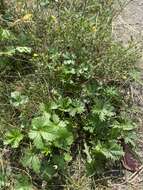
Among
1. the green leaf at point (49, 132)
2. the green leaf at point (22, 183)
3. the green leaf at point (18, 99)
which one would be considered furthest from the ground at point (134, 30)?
the green leaf at point (18, 99)

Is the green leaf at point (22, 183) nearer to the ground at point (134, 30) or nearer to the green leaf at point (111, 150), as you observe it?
the green leaf at point (111, 150)

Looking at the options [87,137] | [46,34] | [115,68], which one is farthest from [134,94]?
[46,34]

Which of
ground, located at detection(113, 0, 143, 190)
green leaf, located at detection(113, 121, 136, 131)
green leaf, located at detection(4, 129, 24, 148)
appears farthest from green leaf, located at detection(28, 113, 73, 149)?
ground, located at detection(113, 0, 143, 190)

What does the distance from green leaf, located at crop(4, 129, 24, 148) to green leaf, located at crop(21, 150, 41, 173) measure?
0.27 ft

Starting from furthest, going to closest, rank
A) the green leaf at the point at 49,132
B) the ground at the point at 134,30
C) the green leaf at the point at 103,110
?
1. the ground at the point at 134,30
2. the green leaf at the point at 103,110
3. the green leaf at the point at 49,132

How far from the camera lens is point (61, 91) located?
2766 mm

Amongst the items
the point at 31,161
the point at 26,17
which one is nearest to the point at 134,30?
the point at 26,17

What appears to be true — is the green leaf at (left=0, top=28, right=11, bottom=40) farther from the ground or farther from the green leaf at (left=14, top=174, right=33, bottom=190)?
the green leaf at (left=14, top=174, right=33, bottom=190)

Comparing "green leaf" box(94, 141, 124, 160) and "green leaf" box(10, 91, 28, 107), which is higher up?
"green leaf" box(10, 91, 28, 107)

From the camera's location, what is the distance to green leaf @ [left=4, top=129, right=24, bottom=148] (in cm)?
257

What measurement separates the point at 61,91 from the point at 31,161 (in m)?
0.46

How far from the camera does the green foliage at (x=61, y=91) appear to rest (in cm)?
257

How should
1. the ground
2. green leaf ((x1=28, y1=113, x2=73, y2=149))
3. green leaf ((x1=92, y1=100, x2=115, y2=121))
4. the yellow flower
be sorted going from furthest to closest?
the yellow flower, the ground, green leaf ((x1=92, y1=100, x2=115, y2=121)), green leaf ((x1=28, y1=113, x2=73, y2=149))

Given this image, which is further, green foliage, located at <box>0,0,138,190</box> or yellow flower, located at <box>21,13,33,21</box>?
yellow flower, located at <box>21,13,33,21</box>
